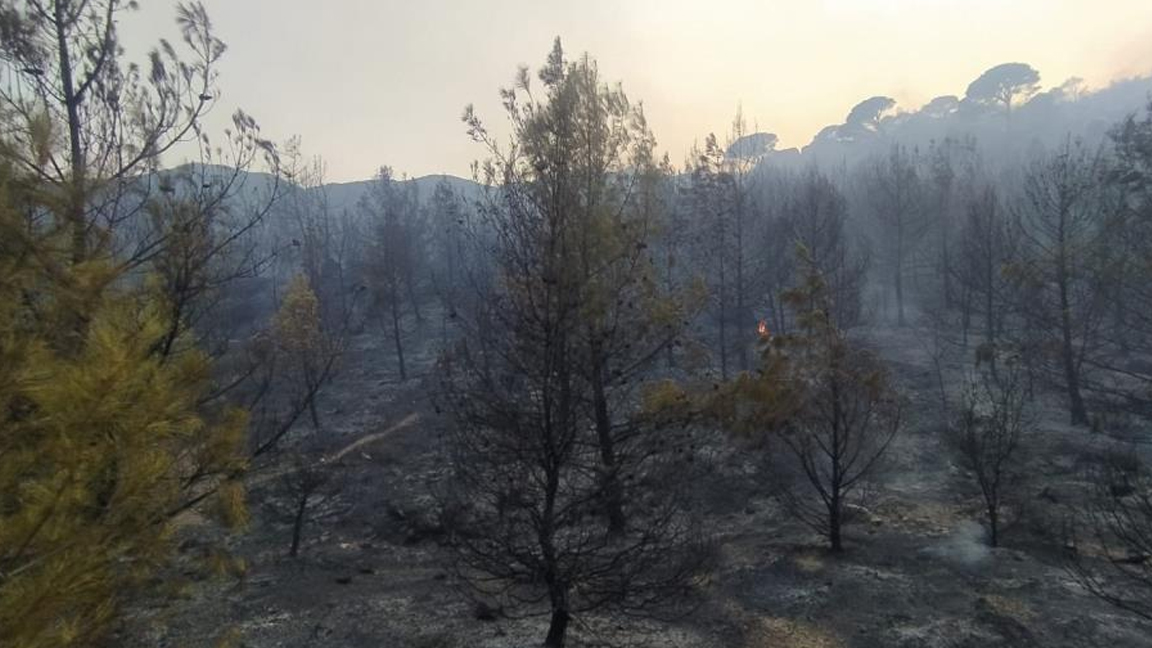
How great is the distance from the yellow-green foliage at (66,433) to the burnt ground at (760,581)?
230 cm

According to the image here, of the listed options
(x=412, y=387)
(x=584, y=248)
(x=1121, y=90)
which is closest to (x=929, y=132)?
(x=1121, y=90)

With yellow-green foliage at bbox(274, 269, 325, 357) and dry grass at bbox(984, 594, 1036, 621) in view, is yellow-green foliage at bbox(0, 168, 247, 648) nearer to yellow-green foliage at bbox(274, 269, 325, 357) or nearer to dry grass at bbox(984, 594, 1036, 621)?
dry grass at bbox(984, 594, 1036, 621)

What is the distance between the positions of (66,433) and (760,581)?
35.4 feet

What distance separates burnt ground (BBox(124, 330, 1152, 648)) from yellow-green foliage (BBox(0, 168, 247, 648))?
230 cm

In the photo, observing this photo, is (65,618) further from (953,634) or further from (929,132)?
(929,132)

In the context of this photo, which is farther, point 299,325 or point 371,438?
point 299,325

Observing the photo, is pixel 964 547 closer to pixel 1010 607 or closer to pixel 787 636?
pixel 1010 607

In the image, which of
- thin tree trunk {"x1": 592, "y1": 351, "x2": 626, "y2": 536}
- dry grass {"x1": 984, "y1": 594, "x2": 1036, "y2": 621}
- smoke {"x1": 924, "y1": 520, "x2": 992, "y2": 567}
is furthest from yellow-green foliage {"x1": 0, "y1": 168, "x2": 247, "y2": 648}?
smoke {"x1": 924, "y1": 520, "x2": 992, "y2": 567}

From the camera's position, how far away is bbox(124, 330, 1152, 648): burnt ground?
30.8 feet

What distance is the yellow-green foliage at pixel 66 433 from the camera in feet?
8.91

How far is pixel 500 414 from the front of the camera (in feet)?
21.9

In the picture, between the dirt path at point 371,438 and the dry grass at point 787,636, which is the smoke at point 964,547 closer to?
the dry grass at point 787,636

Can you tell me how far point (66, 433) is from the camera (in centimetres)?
287

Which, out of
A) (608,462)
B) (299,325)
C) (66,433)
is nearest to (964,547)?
(608,462)
